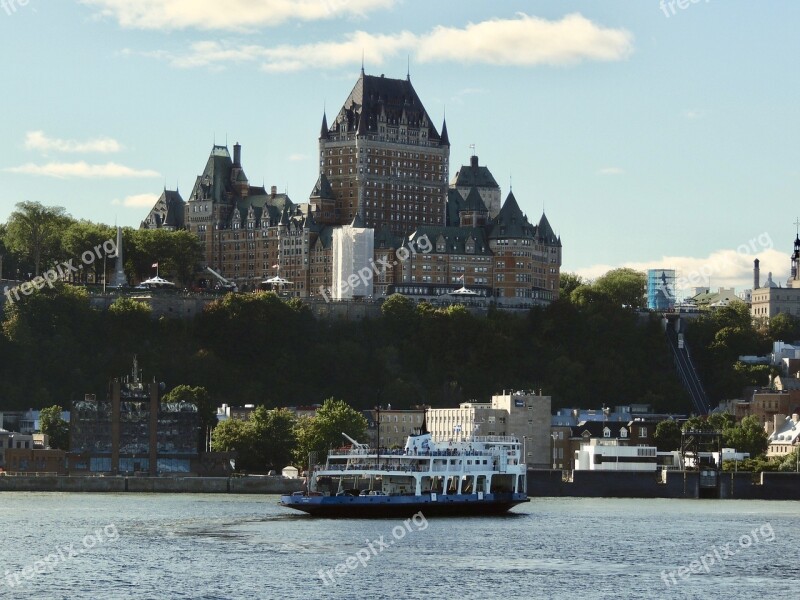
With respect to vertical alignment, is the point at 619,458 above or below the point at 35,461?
above

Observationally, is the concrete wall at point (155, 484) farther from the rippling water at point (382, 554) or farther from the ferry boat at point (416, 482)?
the ferry boat at point (416, 482)

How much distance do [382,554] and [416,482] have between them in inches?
1195

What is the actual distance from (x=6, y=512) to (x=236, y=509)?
15.4 m

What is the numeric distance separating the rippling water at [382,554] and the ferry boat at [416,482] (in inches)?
Result: 86.4

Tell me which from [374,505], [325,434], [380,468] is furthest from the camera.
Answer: [325,434]

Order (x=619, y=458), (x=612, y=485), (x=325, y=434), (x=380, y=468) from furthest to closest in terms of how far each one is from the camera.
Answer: (x=325, y=434) < (x=619, y=458) < (x=612, y=485) < (x=380, y=468)

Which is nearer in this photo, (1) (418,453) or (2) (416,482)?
(2) (416,482)

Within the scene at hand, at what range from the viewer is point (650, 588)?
110 m

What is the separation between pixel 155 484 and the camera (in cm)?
18750

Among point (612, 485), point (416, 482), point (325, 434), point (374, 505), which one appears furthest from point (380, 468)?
point (325, 434)

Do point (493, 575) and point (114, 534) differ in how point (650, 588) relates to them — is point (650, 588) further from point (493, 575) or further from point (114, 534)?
point (114, 534)

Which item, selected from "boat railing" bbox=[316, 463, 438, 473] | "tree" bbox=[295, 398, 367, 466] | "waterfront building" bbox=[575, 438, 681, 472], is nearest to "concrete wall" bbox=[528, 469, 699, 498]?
"waterfront building" bbox=[575, 438, 681, 472]

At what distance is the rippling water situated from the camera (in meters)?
108

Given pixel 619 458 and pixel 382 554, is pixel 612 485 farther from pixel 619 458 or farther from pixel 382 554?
pixel 382 554
